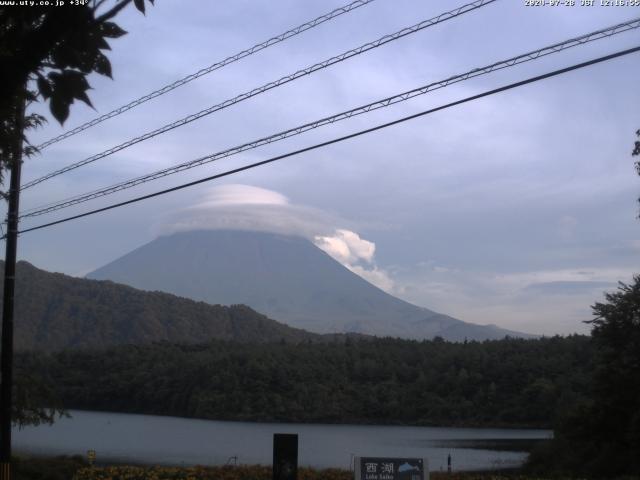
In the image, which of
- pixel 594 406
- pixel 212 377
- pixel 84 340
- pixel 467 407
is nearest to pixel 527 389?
pixel 467 407

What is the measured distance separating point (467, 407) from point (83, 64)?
76.5 metres

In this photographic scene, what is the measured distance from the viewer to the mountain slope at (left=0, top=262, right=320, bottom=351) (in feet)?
496

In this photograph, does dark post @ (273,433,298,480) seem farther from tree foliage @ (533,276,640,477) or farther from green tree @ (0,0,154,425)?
tree foliage @ (533,276,640,477)

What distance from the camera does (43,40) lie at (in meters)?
4.00

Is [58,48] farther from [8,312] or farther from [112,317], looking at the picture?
[112,317]

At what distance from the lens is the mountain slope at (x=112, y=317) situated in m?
151

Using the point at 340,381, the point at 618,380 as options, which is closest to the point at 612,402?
the point at 618,380

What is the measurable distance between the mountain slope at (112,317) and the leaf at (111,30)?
14414cm

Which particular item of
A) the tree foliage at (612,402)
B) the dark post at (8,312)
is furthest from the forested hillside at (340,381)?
the dark post at (8,312)

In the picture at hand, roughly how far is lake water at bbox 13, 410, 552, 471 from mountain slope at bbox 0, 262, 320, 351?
72691 mm

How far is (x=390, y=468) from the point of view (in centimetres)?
1183

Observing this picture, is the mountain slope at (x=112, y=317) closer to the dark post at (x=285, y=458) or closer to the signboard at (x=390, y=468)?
the dark post at (x=285, y=458)

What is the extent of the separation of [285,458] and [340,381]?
259 ft

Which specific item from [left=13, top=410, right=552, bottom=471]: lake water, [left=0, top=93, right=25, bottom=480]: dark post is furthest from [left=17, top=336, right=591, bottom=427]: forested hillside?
[left=0, top=93, right=25, bottom=480]: dark post
